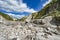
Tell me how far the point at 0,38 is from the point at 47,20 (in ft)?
33.9

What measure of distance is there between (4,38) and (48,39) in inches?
258

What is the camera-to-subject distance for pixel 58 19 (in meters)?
23.8

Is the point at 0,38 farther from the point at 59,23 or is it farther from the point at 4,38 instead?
the point at 59,23

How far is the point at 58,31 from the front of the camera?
62.9ft

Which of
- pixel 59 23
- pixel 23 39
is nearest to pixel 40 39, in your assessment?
pixel 23 39

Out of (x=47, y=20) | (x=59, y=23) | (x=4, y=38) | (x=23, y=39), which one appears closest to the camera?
(x=23, y=39)

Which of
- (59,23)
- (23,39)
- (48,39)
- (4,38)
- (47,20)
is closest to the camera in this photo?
(48,39)

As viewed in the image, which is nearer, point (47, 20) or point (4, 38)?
point (4, 38)

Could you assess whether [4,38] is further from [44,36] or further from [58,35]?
[58,35]

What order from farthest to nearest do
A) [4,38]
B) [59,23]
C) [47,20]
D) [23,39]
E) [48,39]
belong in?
1. [47,20]
2. [59,23]
3. [4,38]
4. [23,39]
5. [48,39]

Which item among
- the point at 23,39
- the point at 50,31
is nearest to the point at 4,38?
the point at 23,39

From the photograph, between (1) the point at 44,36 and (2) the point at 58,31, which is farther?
(2) the point at 58,31

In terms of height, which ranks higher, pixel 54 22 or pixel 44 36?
pixel 54 22

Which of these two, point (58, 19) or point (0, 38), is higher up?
point (58, 19)
